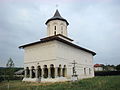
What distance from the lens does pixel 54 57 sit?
78.2ft

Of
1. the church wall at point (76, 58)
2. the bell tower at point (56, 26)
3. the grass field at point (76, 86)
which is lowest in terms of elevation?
the grass field at point (76, 86)

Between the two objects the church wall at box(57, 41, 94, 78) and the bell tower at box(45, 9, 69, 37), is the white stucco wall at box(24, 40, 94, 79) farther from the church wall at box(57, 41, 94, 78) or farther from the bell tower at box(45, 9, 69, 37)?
the bell tower at box(45, 9, 69, 37)

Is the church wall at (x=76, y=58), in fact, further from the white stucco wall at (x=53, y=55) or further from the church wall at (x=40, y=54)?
Result: the church wall at (x=40, y=54)

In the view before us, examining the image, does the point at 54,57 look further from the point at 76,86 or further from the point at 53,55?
the point at 76,86

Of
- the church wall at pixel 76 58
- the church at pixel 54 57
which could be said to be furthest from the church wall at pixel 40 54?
the church wall at pixel 76 58

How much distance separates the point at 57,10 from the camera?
33594 mm

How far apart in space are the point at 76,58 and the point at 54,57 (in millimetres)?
7674

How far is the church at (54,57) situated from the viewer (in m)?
24.3

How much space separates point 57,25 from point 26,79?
11361 millimetres

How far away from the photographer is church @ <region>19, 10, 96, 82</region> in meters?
24.3

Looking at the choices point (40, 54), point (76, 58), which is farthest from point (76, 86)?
point (76, 58)

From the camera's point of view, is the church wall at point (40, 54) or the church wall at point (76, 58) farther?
the church wall at point (76, 58)

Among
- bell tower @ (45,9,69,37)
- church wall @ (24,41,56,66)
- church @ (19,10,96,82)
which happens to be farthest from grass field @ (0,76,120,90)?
bell tower @ (45,9,69,37)

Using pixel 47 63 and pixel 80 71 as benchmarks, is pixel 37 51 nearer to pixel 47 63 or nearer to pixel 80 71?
pixel 47 63
